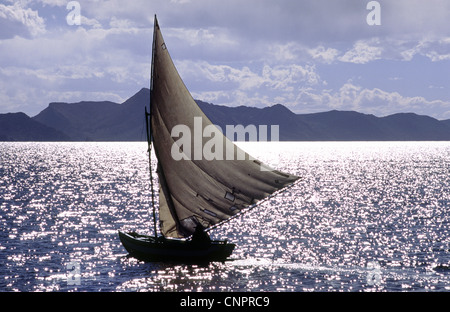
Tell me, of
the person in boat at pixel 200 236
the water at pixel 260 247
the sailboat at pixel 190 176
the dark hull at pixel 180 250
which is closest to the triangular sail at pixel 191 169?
the sailboat at pixel 190 176

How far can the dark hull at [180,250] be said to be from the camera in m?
40.7

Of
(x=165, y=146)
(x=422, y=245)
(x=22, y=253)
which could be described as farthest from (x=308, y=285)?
(x=22, y=253)

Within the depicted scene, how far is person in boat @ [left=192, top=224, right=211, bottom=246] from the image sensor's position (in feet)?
133

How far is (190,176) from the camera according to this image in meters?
39.7

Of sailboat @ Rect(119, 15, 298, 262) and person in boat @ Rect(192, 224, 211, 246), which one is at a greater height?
sailboat @ Rect(119, 15, 298, 262)

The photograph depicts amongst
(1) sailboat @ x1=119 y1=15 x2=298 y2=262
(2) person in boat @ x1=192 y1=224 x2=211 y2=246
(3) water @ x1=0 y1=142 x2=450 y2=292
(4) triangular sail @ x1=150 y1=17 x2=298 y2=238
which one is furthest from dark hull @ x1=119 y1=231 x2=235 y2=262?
(4) triangular sail @ x1=150 y1=17 x2=298 y2=238

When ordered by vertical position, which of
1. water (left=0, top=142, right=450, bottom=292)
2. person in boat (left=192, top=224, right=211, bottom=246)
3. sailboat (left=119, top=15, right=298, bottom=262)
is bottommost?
water (left=0, top=142, right=450, bottom=292)

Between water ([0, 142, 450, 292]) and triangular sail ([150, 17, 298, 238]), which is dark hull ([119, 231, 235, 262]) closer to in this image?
water ([0, 142, 450, 292])

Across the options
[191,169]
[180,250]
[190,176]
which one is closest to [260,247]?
[180,250]

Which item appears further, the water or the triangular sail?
the triangular sail

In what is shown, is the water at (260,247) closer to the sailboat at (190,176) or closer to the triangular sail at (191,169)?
the sailboat at (190,176)
